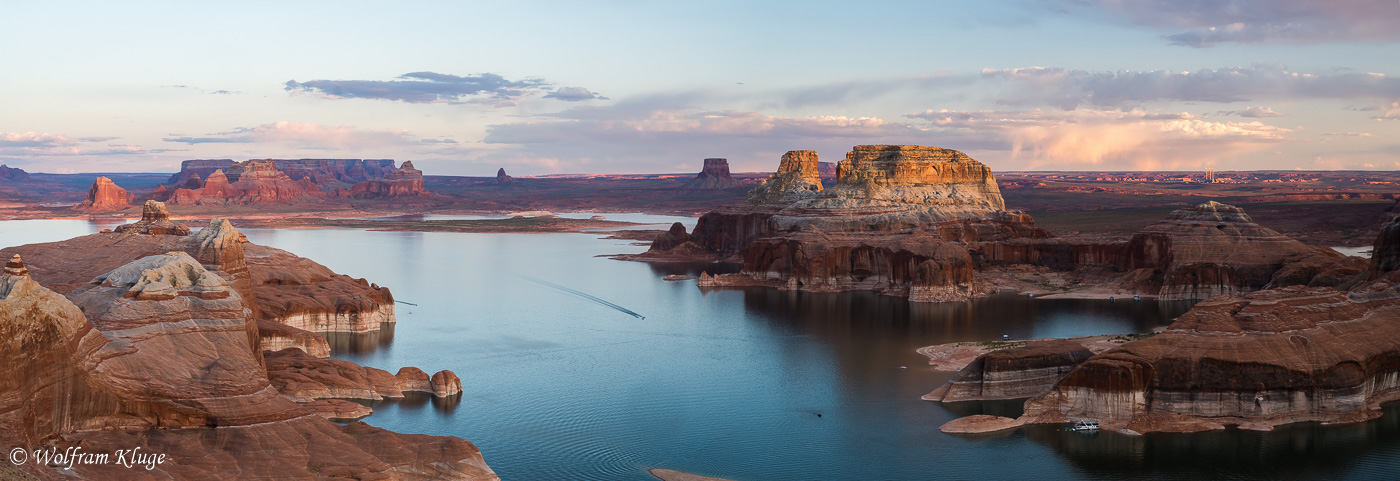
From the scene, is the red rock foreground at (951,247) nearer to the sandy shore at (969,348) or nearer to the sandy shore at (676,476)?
the sandy shore at (969,348)

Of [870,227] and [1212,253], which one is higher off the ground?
[870,227]

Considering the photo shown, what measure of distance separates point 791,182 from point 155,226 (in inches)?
3523

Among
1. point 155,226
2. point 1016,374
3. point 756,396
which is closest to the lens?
point 1016,374

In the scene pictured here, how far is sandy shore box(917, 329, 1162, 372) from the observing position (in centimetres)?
5975

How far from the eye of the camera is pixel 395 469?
34.0m

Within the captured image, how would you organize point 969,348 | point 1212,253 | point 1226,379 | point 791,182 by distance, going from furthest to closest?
point 791,182 < point 1212,253 < point 969,348 < point 1226,379

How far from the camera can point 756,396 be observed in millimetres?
53812

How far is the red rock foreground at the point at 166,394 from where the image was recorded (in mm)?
29594

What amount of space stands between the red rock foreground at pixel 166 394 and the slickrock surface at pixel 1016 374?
78.4 ft

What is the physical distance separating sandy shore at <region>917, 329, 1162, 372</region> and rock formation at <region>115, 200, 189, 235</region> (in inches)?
1744

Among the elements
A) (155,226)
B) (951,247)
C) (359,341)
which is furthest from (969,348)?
(155,226)

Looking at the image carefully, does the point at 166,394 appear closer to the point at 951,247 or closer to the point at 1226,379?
the point at 1226,379

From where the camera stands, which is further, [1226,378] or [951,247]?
[951,247]

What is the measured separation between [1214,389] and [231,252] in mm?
47223
